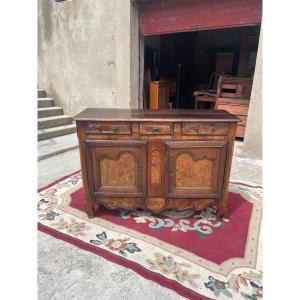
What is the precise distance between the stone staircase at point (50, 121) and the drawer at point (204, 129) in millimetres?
3733

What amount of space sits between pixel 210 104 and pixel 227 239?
5.78 m

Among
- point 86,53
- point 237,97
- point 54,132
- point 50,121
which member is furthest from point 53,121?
point 237,97

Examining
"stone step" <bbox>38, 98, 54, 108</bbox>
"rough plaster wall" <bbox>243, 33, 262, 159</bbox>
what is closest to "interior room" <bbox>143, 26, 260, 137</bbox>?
"rough plaster wall" <bbox>243, 33, 262, 159</bbox>

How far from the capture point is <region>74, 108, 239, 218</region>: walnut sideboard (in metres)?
1.91

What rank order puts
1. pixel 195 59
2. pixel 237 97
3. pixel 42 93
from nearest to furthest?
1. pixel 237 97
2. pixel 42 93
3. pixel 195 59

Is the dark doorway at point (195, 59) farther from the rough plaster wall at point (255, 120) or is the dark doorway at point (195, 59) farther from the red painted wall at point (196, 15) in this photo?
the rough plaster wall at point (255, 120)

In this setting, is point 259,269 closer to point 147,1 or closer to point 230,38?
point 147,1

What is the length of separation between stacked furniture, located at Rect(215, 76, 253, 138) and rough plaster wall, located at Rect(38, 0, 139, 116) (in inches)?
73.4

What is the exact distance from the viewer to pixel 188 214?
2344 mm

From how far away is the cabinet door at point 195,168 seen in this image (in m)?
1.94

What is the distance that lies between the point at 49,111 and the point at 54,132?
2.80 ft

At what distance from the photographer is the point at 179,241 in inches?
76.9

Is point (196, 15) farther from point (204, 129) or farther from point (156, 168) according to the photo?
point (156, 168)

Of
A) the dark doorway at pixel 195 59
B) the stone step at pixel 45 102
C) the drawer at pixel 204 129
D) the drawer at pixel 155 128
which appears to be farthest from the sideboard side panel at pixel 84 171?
the dark doorway at pixel 195 59
